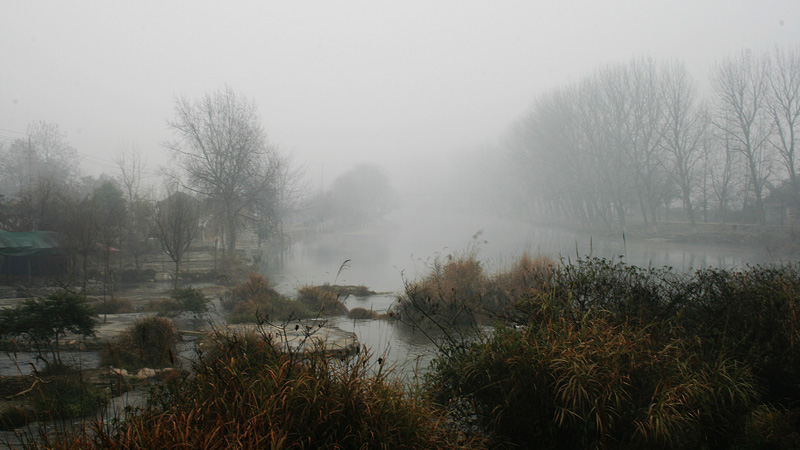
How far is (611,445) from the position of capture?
A: 4270 mm

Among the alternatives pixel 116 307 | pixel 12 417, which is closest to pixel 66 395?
pixel 12 417

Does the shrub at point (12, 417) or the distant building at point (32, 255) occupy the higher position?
the distant building at point (32, 255)

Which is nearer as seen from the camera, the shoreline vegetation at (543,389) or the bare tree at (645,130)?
the shoreline vegetation at (543,389)

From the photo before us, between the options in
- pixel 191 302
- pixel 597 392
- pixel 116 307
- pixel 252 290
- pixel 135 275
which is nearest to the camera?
pixel 597 392

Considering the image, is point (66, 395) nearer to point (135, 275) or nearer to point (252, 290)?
point (252, 290)

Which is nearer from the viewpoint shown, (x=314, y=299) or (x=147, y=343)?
(x=147, y=343)

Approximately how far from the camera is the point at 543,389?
4.57 meters

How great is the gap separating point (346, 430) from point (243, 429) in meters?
0.75

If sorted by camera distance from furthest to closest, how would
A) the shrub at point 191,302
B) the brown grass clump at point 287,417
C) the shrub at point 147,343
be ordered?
1. the shrub at point 191,302
2. the shrub at point 147,343
3. the brown grass clump at point 287,417

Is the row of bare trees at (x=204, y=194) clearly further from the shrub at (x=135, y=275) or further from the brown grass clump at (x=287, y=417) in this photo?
the brown grass clump at (x=287, y=417)

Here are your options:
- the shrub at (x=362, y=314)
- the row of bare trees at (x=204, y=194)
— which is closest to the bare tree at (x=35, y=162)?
the row of bare trees at (x=204, y=194)

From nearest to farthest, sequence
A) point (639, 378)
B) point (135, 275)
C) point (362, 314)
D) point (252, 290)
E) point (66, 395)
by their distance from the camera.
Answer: point (639, 378) → point (66, 395) → point (362, 314) → point (252, 290) → point (135, 275)

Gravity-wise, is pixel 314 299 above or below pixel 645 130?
below

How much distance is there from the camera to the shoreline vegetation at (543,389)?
352 cm
